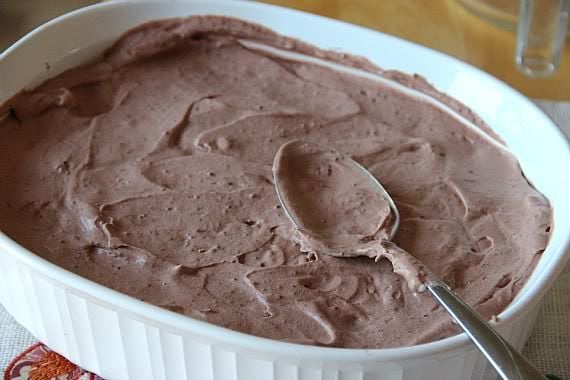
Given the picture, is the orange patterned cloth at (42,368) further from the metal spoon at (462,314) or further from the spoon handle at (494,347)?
the spoon handle at (494,347)

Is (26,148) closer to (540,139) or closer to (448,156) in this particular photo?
(448,156)

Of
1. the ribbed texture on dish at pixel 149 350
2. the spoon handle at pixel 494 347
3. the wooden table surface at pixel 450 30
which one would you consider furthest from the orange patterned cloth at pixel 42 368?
the wooden table surface at pixel 450 30

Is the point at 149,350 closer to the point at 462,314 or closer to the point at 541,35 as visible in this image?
the point at 462,314

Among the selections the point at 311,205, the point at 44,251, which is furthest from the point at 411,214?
the point at 44,251

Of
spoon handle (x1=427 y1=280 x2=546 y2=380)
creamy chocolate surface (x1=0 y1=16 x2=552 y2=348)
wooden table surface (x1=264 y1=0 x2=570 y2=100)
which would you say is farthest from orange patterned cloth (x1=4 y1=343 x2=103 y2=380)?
wooden table surface (x1=264 y1=0 x2=570 y2=100)

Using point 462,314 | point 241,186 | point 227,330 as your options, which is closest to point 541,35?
point 241,186

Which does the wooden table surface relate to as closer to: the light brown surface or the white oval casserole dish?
the light brown surface
